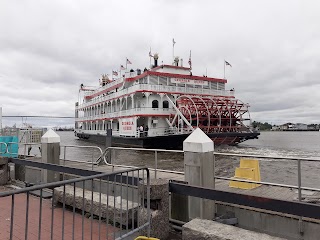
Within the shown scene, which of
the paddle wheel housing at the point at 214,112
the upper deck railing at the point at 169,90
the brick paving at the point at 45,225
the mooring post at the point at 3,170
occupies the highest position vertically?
the upper deck railing at the point at 169,90

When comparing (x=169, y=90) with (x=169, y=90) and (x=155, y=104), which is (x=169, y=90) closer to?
(x=169, y=90)

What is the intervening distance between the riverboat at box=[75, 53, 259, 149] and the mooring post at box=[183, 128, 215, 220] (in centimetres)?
2088

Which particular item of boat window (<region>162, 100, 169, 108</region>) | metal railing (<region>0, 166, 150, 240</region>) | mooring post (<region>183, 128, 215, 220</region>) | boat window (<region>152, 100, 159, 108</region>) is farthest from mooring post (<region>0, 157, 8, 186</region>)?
boat window (<region>162, 100, 169, 108</region>)

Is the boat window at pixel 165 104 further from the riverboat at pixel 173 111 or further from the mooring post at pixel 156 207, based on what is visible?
the mooring post at pixel 156 207

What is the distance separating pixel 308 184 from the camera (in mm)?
11812

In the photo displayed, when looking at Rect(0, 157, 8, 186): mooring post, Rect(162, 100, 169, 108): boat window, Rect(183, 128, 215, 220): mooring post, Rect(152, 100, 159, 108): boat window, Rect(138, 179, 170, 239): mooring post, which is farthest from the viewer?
Rect(162, 100, 169, 108): boat window

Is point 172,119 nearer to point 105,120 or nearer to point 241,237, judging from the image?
A: point 105,120

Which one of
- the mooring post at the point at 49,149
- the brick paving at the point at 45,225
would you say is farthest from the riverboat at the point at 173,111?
the brick paving at the point at 45,225

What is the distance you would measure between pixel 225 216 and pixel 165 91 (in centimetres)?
2537

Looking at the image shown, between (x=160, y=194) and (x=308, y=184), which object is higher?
(x=160, y=194)

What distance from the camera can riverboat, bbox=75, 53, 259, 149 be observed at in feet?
92.5

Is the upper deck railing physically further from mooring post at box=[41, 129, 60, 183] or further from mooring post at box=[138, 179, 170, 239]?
mooring post at box=[138, 179, 170, 239]

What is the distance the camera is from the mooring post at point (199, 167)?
5.18m

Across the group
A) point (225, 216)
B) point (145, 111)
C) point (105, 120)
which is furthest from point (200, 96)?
point (225, 216)
